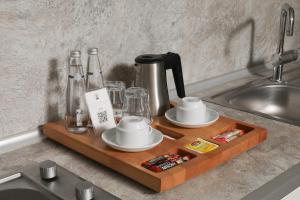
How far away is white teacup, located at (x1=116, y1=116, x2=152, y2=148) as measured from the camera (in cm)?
107

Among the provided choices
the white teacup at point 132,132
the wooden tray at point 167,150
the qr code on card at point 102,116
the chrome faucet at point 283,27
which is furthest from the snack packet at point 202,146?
the chrome faucet at point 283,27

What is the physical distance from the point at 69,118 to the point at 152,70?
0.96 ft

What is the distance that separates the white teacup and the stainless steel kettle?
26 cm

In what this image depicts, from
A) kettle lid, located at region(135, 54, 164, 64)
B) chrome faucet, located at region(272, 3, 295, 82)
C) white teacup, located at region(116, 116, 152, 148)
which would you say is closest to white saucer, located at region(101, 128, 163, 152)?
white teacup, located at region(116, 116, 152, 148)

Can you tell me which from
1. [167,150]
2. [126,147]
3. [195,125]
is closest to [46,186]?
[126,147]

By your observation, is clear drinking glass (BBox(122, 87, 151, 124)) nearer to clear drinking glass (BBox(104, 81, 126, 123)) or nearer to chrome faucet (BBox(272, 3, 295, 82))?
clear drinking glass (BBox(104, 81, 126, 123))

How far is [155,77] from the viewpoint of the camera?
1.33 meters

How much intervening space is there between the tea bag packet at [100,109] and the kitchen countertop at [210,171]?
103mm

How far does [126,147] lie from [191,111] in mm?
262

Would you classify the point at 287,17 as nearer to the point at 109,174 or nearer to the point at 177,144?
the point at 177,144

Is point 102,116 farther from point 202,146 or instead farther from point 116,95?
point 202,146

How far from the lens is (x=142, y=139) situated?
1.09m

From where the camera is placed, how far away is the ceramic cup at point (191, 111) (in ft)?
4.09

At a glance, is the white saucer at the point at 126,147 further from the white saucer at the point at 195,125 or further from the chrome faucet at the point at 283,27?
Result: the chrome faucet at the point at 283,27
